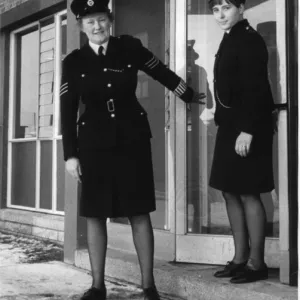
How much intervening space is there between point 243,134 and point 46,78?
3.45 meters

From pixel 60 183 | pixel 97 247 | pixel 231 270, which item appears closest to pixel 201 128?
pixel 231 270

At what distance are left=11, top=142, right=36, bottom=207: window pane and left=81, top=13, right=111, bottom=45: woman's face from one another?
3.26 meters

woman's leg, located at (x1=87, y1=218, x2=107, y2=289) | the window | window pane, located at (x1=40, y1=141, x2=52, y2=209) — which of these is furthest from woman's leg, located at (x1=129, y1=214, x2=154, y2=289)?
window pane, located at (x1=40, y1=141, x2=52, y2=209)

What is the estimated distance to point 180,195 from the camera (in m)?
3.86

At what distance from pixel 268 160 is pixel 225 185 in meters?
0.27

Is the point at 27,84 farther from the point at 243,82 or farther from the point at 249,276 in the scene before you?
the point at 249,276

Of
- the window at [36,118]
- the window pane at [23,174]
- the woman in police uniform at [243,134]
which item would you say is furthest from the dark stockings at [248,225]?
the window pane at [23,174]

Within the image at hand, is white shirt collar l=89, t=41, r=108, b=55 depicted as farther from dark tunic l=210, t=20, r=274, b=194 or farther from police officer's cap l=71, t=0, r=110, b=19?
dark tunic l=210, t=20, r=274, b=194

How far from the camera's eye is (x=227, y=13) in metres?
3.23

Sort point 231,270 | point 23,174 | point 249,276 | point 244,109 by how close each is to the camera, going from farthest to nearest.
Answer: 1. point 23,174
2. point 231,270
3. point 249,276
4. point 244,109

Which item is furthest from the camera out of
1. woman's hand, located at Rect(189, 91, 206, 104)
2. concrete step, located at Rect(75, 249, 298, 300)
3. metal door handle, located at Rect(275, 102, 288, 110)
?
woman's hand, located at Rect(189, 91, 206, 104)

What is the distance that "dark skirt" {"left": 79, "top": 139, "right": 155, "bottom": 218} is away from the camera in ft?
10.4

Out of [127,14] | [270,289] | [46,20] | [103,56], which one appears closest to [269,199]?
[270,289]

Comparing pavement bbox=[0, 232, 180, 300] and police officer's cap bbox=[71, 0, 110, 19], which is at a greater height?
police officer's cap bbox=[71, 0, 110, 19]
